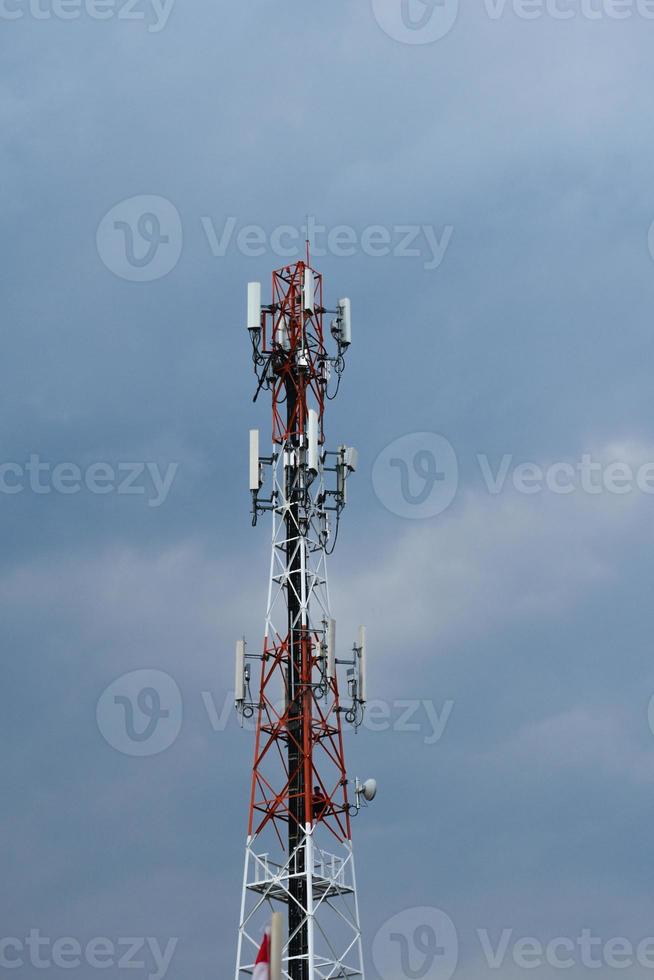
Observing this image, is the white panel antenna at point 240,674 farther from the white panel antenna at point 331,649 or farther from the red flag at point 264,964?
the red flag at point 264,964

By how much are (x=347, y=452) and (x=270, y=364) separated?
458 cm

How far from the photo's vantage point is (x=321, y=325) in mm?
56875

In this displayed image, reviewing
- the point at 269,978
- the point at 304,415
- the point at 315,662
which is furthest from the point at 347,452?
the point at 269,978

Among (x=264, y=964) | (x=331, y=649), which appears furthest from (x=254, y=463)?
(x=264, y=964)

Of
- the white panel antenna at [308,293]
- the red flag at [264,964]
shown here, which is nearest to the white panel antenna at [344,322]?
the white panel antenna at [308,293]

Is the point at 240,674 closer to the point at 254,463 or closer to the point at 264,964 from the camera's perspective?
the point at 254,463

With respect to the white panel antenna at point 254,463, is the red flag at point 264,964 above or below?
below

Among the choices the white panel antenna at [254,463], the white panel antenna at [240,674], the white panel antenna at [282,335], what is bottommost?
the white panel antenna at [240,674]

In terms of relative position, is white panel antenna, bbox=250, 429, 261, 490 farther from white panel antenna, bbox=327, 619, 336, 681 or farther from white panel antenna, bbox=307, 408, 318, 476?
white panel antenna, bbox=327, 619, 336, 681

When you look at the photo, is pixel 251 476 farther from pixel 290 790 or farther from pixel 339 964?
pixel 339 964

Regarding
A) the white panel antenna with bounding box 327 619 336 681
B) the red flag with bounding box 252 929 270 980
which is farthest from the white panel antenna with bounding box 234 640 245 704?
the red flag with bounding box 252 929 270 980

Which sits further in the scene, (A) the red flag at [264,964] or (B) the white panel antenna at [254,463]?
(B) the white panel antenna at [254,463]

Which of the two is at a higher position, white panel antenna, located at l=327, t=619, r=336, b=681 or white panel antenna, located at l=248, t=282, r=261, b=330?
white panel antenna, located at l=248, t=282, r=261, b=330

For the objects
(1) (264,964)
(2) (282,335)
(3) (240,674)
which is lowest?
(1) (264,964)
